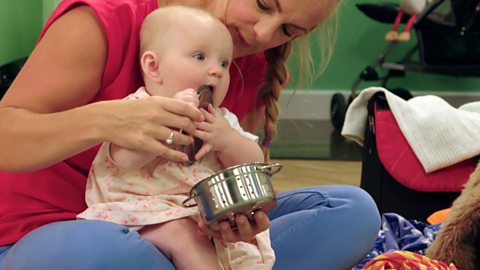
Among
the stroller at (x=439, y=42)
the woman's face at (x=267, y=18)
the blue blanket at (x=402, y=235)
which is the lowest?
the stroller at (x=439, y=42)

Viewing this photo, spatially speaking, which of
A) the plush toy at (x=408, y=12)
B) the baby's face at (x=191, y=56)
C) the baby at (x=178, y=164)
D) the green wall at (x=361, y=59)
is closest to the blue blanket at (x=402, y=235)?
the baby at (x=178, y=164)

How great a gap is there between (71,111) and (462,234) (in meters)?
0.77

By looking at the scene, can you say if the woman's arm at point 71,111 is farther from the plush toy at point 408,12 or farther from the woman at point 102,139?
the plush toy at point 408,12

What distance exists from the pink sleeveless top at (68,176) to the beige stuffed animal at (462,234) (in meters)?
0.66

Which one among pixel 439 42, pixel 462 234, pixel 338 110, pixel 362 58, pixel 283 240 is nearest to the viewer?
pixel 283 240

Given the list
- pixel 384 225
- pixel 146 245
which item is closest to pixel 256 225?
pixel 146 245

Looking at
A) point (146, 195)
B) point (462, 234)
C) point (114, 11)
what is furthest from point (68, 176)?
point (462, 234)

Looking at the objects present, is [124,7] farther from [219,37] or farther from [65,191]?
[65,191]

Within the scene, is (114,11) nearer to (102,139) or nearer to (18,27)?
(102,139)

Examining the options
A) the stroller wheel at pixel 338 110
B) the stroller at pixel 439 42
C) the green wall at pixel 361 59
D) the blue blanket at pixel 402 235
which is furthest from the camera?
the green wall at pixel 361 59

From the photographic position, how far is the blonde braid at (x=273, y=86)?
4.18 feet

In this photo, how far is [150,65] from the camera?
3.22ft

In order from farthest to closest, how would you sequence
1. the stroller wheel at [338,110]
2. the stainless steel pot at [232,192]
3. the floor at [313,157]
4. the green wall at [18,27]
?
the stroller wheel at [338,110]
the floor at [313,157]
the green wall at [18,27]
the stainless steel pot at [232,192]

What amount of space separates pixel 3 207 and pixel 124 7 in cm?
34
